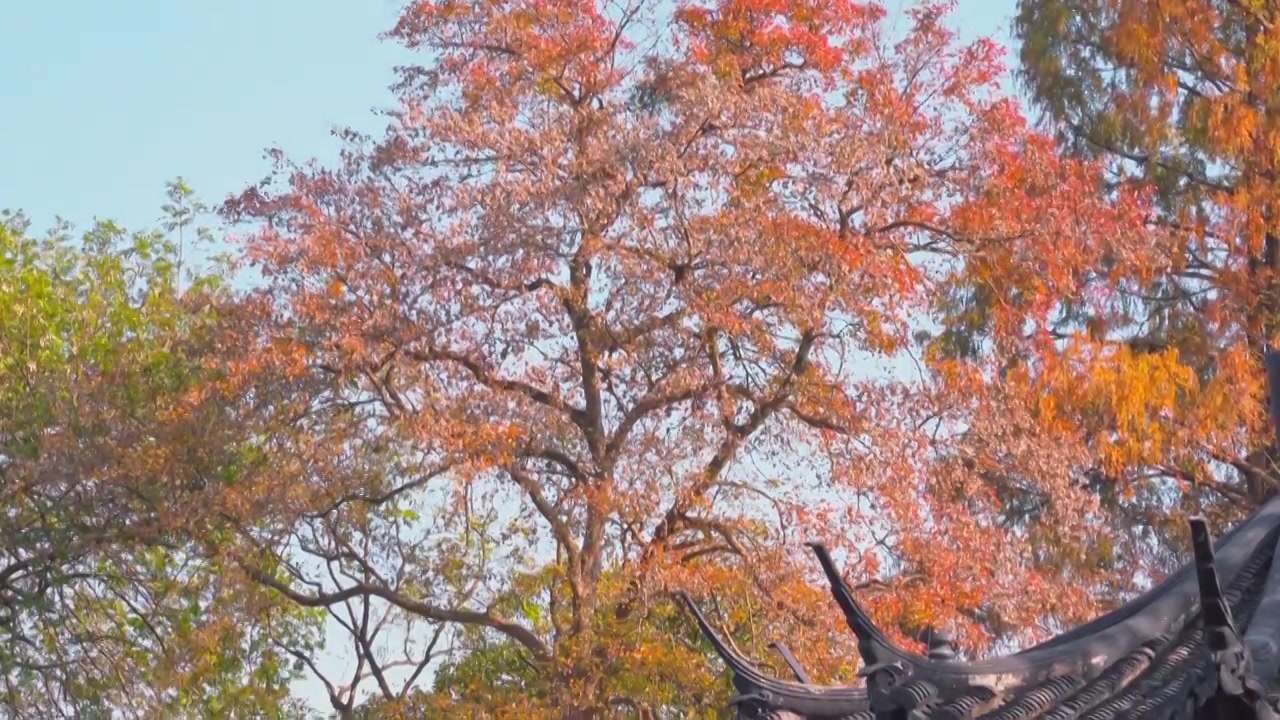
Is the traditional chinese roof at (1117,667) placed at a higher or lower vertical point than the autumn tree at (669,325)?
lower

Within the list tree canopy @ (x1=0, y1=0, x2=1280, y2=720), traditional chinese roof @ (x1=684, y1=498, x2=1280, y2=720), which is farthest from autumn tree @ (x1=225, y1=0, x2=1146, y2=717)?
traditional chinese roof @ (x1=684, y1=498, x2=1280, y2=720)

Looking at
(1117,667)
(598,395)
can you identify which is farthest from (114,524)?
(1117,667)

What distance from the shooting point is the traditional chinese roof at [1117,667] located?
4.35m

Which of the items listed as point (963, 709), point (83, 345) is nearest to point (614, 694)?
point (83, 345)

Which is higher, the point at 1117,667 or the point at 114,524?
the point at 114,524

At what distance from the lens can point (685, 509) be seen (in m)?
12.6

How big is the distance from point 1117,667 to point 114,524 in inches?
388

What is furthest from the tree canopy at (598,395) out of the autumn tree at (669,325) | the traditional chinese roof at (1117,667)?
the traditional chinese roof at (1117,667)

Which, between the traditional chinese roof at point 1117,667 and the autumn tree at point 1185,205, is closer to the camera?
the traditional chinese roof at point 1117,667

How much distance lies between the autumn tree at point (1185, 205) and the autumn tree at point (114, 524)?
734cm

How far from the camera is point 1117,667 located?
536cm

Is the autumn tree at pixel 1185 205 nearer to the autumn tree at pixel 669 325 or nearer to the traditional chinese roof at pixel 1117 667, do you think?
the autumn tree at pixel 669 325

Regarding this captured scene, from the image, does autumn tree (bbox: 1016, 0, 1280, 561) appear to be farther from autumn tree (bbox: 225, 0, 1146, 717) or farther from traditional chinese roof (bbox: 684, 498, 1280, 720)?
traditional chinese roof (bbox: 684, 498, 1280, 720)

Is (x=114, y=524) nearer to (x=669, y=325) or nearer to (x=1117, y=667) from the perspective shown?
(x=669, y=325)
